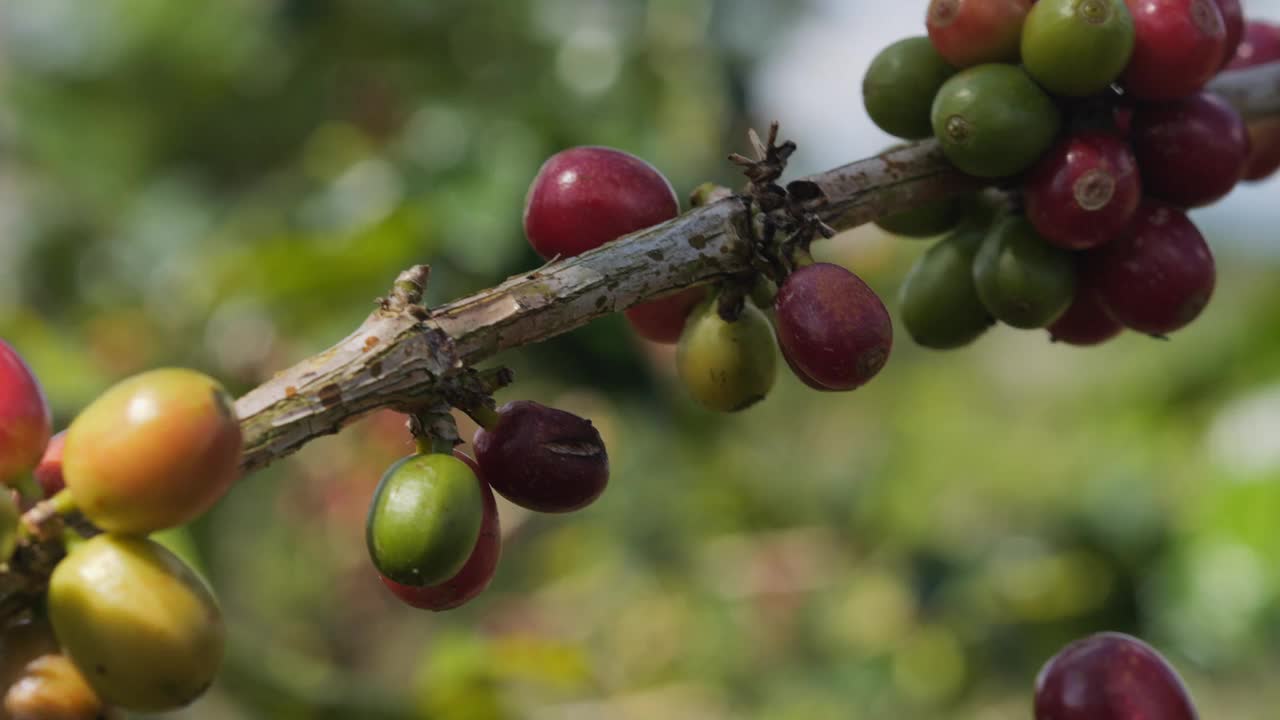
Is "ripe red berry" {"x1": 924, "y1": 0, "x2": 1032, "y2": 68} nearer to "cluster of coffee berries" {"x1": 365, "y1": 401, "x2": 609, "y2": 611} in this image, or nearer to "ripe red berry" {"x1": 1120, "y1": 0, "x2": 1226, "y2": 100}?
"ripe red berry" {"x1": 1120, "y1": 0, "x2": 1226, "y2": 100}

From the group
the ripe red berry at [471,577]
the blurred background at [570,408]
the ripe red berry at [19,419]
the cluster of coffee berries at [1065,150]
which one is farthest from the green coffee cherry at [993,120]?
the blurred background at [570,408]

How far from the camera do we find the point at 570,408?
545 centimetres

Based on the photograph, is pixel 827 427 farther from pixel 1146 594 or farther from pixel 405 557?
pixel 405 557

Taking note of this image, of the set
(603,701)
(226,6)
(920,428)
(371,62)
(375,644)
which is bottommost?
(920,428)

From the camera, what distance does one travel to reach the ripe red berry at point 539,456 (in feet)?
4.52

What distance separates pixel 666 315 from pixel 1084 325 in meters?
0.67

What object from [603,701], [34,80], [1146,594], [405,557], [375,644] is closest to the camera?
[405,557]

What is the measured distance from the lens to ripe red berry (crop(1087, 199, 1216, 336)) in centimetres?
167

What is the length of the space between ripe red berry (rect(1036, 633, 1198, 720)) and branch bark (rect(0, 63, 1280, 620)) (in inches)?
A: 25.5

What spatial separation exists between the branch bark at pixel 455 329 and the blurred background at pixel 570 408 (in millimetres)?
2383

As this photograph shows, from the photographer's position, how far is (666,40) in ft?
20.0

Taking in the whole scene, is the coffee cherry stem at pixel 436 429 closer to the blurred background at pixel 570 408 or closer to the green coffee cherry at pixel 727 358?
the green coffee cherry at pixel 727 358

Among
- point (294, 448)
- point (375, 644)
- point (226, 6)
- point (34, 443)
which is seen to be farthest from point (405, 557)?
point (226, 6)

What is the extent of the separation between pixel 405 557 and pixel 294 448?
169 mm
